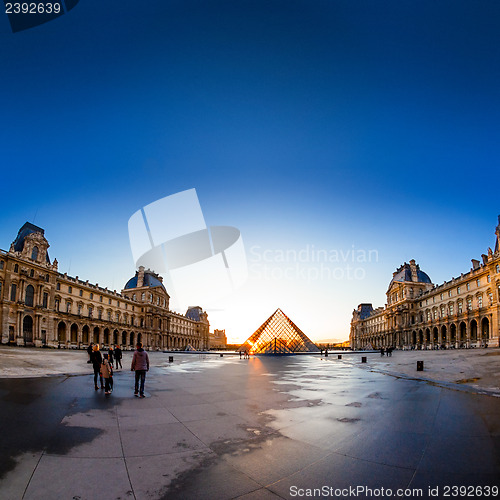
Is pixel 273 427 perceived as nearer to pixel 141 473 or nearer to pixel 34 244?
pixel 141 473

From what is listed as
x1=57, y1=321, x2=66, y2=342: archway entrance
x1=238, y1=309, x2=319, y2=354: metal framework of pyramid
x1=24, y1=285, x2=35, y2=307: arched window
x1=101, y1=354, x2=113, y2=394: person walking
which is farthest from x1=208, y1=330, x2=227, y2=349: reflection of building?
x1=101, y1=354, x2=113, y2=394: person walking

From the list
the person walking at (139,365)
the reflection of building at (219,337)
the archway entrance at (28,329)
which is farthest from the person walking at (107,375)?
the reflection of building at (219,337)

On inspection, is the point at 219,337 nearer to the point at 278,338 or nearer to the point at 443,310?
the point at 278,338

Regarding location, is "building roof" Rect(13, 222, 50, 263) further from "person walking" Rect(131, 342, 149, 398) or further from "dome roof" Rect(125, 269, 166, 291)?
"person walking" Rect(131, 342, 149, 398)

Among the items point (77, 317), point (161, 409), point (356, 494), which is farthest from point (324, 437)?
point (77, 317)

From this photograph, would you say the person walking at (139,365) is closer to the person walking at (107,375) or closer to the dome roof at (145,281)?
the person walking at (107,375)

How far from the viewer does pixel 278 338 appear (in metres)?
56.0

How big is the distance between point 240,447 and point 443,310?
75.9 metres

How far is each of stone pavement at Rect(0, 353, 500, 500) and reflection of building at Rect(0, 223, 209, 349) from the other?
47334 millimetres

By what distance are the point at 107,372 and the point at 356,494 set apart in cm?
836

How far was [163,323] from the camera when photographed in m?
92.6

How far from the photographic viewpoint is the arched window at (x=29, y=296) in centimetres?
4978

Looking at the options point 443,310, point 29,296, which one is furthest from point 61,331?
point 443,310

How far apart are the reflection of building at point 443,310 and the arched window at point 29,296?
68.7 metres
